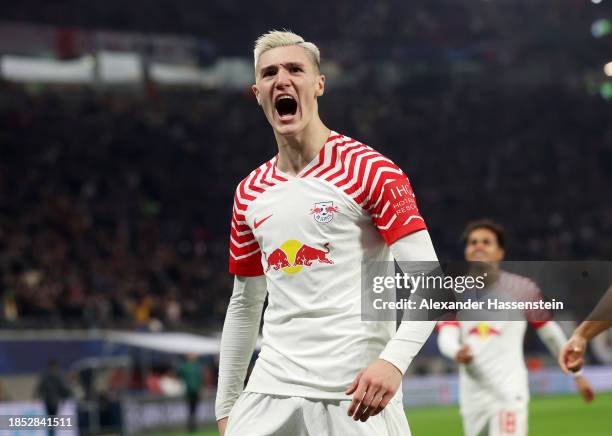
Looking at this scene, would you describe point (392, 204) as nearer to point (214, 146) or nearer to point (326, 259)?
point (326, 259)

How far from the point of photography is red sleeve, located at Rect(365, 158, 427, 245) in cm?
370

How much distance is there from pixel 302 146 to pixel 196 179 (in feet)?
97.6

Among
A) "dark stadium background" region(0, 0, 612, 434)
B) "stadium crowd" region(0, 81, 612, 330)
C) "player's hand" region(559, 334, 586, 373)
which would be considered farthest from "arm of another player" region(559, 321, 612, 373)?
"stadium crowd" region(0, 81, 612, 330)

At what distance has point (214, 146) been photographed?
35.4 meters

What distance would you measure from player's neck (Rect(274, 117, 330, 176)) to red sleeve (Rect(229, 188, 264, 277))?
238mm

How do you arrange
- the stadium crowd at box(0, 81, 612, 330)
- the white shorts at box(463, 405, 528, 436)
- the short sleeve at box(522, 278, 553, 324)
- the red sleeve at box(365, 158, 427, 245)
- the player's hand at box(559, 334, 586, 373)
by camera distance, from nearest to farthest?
the red sleeve at box(365, 158, 427, 245)
the player's hand at box(559, 334, 586, 373)
the short sleeve at box(522, 278, 553, 324)
the white shorts at box(463, 405, 528, 436)
the stadium crowd at box(0, 81, 612, 330)

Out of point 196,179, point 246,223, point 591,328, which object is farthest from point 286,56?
point 196,179

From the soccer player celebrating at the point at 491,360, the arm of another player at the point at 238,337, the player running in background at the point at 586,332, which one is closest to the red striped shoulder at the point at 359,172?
the arm of another player at the point at 238,337

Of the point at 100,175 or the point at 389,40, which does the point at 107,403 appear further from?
the point at 389,40

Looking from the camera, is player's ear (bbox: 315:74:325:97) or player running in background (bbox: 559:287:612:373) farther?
player running in background (bbox: 559:287:612:373)

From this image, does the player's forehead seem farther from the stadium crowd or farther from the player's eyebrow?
the stadium crowd

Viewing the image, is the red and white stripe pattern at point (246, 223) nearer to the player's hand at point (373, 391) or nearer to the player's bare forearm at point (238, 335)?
the player's bare forearm at point (238, 335)

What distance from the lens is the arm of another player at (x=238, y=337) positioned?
14.0ft

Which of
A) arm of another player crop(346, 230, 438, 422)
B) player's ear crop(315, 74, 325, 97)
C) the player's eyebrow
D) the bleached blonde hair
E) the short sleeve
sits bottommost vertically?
arm of another player crop(346, 230, 438, 422)
